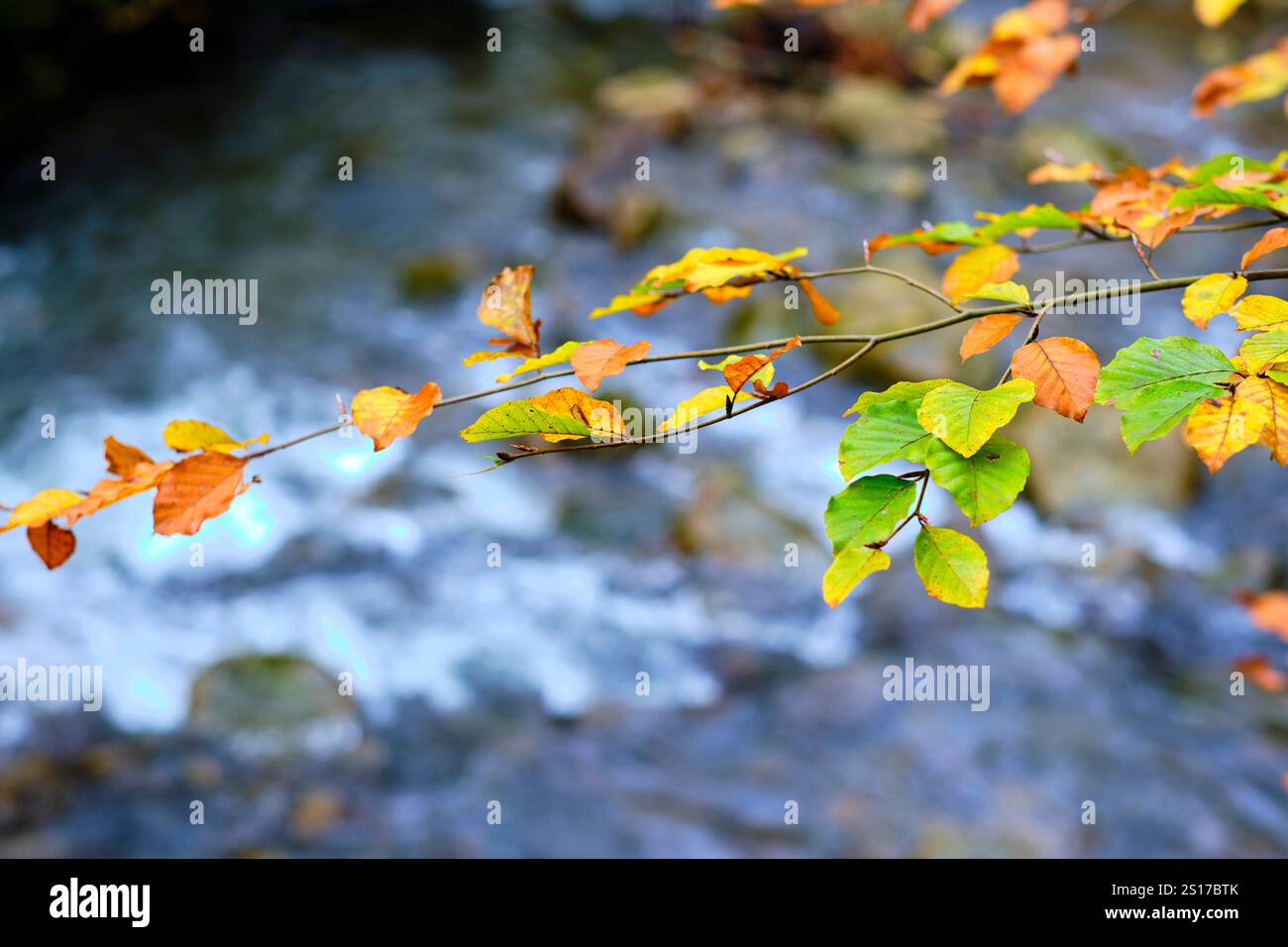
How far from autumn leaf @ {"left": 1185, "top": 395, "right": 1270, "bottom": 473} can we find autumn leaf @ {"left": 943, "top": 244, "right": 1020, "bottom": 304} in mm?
400

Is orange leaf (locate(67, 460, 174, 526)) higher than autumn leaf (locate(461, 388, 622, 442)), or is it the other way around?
autumn leaf (locate(461, 388, 622, 442))

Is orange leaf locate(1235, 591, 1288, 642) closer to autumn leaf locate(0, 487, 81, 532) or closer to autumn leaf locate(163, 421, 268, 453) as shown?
autumn leaf locate(163, 421, 268, 453)

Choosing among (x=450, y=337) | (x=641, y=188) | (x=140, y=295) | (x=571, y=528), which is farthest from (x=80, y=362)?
(x=641, y=188)

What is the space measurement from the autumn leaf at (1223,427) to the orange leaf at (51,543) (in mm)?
1204

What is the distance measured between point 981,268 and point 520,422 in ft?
2.31

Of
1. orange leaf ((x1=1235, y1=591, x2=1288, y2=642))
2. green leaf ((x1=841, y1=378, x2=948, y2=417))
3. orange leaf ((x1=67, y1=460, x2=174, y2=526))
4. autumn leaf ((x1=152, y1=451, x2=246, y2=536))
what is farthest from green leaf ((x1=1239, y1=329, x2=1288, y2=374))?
orange leaf ((x1=1235, y1=591, x2=1288, y2=642))

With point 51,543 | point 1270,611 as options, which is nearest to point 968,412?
point 51,543

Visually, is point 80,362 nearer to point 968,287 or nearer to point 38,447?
point 38,447

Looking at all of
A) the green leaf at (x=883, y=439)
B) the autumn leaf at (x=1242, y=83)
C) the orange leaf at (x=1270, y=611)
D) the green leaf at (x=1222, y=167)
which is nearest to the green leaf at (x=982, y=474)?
the green leaf at (x=883, y=439)

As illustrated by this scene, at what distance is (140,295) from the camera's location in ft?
20.5

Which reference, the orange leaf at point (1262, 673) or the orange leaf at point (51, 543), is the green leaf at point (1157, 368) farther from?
the orange leaf at point (1262, 673)

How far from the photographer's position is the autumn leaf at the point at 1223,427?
2.71ft

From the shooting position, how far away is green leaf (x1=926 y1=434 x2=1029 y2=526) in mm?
812
